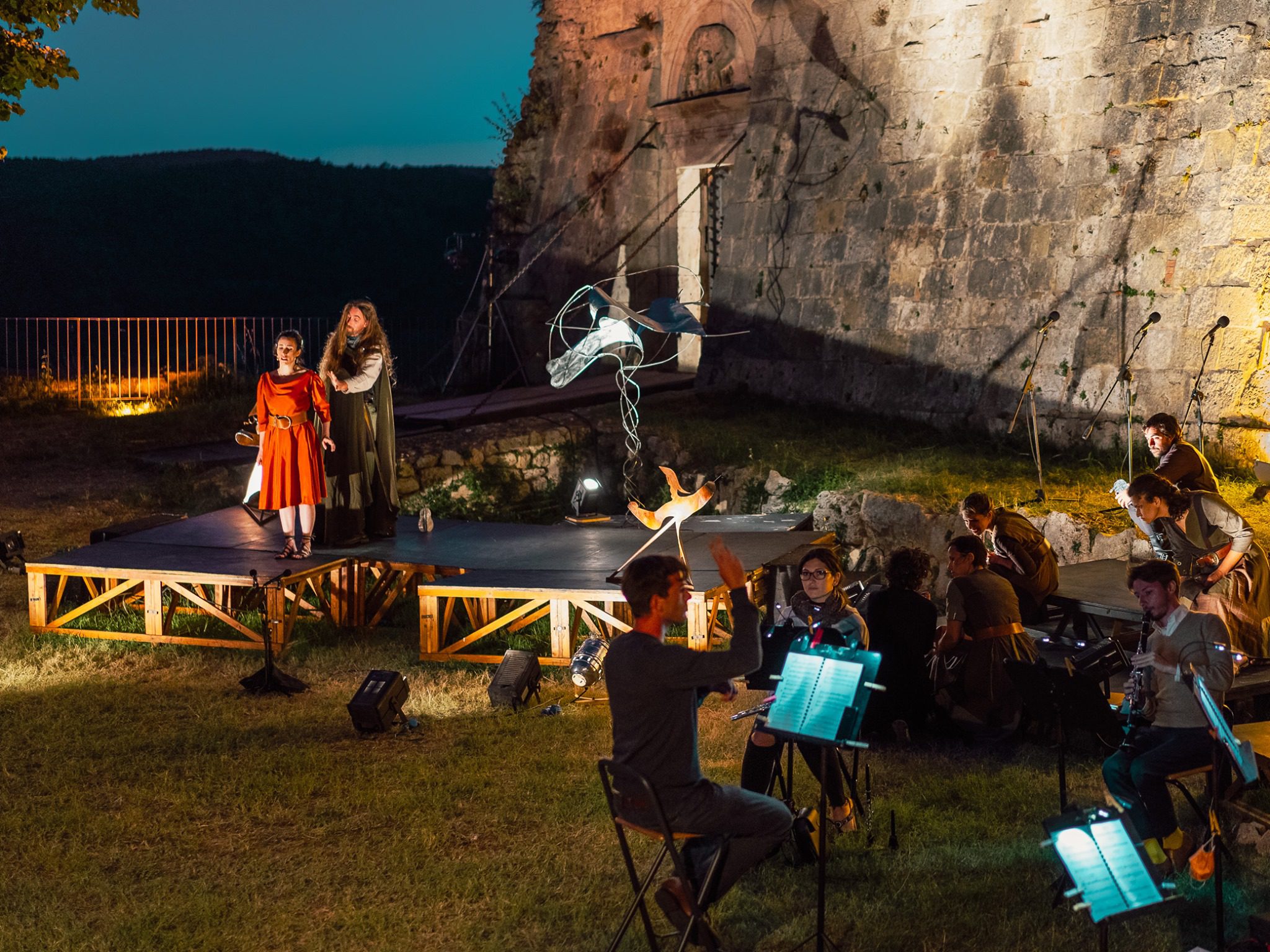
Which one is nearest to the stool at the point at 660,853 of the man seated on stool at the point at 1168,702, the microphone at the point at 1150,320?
the man seated on stool at the point at 1168,702

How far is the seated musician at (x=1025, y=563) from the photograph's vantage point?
7172mm

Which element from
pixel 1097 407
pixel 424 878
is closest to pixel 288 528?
pixel 424 878

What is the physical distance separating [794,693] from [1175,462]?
3.93m

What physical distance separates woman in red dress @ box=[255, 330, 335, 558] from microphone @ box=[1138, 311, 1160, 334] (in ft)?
21.6

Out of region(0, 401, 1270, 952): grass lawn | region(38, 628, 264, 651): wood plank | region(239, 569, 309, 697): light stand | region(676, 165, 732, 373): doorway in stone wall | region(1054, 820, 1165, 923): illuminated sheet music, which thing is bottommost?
region(0, 401, 1270, 952): grass lawn

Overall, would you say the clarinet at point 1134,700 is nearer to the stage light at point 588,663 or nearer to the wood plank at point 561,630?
the stage light at point 588,663

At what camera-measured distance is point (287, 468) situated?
8.57 m

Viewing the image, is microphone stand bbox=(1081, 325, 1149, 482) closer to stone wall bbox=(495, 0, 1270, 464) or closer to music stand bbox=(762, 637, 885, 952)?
stone wall bbox=(495, 0, 1270, 464)

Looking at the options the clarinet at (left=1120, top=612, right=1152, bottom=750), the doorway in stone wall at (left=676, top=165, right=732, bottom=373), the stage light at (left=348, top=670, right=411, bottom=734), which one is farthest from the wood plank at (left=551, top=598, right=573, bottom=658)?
the doorway in stone wall at (left=676, top=165, right=732, bottom=373)

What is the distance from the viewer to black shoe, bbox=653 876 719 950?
4.02m

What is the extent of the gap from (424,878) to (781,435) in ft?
27.3

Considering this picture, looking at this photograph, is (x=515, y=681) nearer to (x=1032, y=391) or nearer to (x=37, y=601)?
(x=37, y=601)

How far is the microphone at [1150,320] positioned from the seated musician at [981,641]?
5.03 m

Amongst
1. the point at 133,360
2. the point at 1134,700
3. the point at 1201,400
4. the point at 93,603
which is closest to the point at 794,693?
the point at 1134,700
